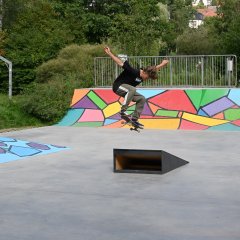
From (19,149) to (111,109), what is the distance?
779 cm

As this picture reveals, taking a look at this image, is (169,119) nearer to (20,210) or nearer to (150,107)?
(150,107)

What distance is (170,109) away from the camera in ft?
61.4

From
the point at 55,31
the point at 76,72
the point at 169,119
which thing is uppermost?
the point at 55,31

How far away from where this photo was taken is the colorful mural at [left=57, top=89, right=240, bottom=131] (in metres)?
17.8

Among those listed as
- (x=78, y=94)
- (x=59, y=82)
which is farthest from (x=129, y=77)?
(x=59, y=82)

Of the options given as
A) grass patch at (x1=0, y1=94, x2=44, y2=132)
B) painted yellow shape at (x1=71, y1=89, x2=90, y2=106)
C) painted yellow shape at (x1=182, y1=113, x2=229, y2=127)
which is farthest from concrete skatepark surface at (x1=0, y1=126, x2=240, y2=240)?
painted yellow shape at (x1=71, y1=89, x2=90, y2=106)

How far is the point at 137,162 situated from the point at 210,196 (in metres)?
2.89

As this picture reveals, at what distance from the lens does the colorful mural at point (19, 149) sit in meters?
11.2

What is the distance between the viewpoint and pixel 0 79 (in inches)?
943

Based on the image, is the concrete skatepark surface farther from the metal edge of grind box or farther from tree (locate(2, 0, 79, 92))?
tree (locate(2, 0, 79, 92))

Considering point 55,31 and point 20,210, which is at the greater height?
point 55,31

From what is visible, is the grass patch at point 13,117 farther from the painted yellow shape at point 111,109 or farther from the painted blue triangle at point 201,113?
the painted blue triangle at point 201,113

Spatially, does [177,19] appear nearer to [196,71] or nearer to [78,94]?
[196,71]

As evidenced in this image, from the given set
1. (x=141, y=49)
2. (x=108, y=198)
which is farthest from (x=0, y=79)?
(x=108, y=198)
